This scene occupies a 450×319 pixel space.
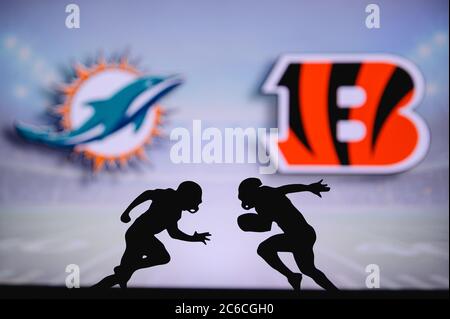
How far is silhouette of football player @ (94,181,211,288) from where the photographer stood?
3.45 metres

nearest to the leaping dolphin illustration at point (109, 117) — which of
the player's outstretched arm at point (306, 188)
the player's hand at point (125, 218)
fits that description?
A: the player's hand at point (125, 218)

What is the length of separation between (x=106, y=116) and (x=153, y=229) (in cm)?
102

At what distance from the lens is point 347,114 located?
342cm

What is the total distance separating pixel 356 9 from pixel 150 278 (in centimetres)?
277

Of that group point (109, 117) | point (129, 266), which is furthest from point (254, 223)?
point (109, 117)

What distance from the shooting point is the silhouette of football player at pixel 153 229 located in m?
3.45

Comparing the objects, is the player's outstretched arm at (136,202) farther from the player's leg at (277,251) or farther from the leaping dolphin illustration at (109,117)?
the player's leg at (277,251)

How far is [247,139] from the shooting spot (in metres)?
3.47

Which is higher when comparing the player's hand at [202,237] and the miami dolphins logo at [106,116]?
the miami dolphins logo at [106,116]

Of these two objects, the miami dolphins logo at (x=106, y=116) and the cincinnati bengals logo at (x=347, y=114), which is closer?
the cincinnati bengals logo at (x=347, y=114)

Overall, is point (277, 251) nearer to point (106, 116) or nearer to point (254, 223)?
point (254, 223)

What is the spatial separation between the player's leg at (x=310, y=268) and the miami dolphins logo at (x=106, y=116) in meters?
1.54

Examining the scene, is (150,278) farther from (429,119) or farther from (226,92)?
(429,119)
